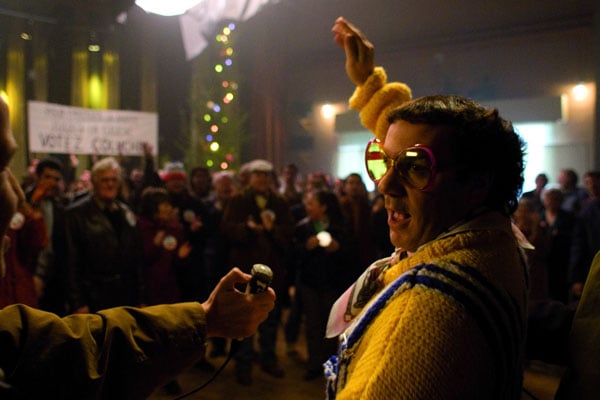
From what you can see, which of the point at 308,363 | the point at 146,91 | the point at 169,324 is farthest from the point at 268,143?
the point at 169,324

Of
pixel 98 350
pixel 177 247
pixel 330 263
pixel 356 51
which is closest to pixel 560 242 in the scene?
pixel 330 263

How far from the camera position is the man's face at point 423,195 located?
1024mm

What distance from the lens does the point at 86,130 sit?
739 cm

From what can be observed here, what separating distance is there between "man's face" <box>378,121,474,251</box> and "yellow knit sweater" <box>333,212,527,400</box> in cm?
7

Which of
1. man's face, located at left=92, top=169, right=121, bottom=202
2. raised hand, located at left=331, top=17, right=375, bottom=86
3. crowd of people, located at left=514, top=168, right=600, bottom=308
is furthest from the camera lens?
crowd of people, located at left=514, top=168, right=600, bottom=308

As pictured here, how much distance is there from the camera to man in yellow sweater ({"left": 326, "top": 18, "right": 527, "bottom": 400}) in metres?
0.81

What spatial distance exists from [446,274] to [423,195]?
228 mm

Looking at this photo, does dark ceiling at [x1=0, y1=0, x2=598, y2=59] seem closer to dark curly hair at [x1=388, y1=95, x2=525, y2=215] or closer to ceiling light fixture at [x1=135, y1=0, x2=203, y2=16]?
ceiling light fixture at [x1=135, y1=0, x2=203, y2=16]

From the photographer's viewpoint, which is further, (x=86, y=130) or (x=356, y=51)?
(x=86, y=130)

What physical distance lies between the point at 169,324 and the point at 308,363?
3308 millimetres

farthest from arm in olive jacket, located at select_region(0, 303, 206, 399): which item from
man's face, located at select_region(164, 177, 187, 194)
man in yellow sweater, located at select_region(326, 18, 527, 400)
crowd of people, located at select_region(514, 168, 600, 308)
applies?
man's face, located at select_region(164, 177, 187, 194)

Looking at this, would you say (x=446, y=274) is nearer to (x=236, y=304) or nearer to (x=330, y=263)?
(x=236, y=304)

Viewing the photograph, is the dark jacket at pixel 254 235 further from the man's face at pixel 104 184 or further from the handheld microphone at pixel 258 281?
the handheld microphone at pixel 258 281

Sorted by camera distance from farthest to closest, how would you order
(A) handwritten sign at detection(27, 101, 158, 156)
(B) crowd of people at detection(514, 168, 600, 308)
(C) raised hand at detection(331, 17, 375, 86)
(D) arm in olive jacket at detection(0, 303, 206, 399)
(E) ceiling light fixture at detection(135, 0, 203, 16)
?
(A) handwritten sign at detection(27, 101, 158, 156) < (B) crowd of people at detection(514, 168, 600, 308) < (E) ceiling light fixture at detection(135, 0, 203, 16) < (C) raised hand at detection(331, 17, 375, 86) < (D) arm in olive jacket at detection(0, 303, 206, 399)
